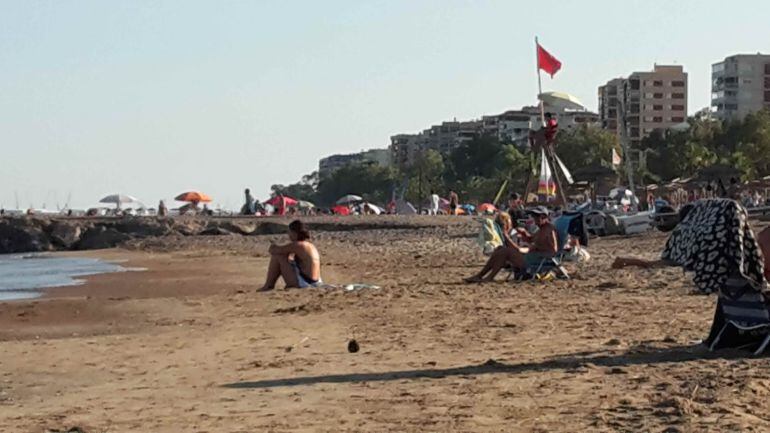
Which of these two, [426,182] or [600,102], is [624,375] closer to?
[426,182]

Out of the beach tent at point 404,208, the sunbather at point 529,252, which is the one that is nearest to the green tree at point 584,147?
the beach tent at point 404,208

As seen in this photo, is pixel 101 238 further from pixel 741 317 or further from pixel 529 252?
pixel 741 317

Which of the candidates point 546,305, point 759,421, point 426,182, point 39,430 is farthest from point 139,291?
point 426,182

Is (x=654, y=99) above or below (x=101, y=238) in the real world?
above

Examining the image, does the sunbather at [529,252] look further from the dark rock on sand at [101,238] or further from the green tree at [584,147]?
the green tree at [584,147]

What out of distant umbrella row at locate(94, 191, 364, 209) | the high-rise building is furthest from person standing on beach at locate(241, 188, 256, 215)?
the high-rise building

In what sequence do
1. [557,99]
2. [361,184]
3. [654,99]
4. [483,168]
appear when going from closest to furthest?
[557,99], [483,168], [654,99], [361,184]

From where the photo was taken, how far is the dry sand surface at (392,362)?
19.5ft

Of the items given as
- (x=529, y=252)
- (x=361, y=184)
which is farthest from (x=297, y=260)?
(x=361, y=184)

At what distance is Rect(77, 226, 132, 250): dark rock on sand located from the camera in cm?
5200

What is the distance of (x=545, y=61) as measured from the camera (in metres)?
29.4

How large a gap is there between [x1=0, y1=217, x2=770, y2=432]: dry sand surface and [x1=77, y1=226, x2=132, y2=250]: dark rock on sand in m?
36.6

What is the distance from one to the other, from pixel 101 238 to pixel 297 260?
133 ft

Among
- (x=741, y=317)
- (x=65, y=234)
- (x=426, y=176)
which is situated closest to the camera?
(x=741, y=317)
